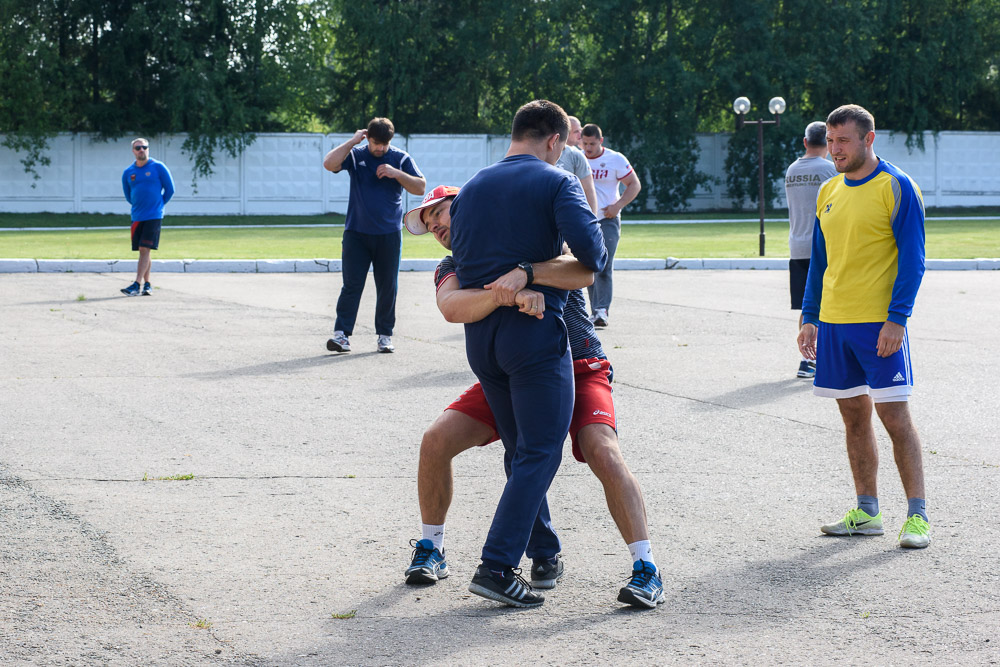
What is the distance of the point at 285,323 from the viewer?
12406 mm

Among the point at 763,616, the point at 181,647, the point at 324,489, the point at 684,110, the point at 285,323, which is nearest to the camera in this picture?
the point at 181,647

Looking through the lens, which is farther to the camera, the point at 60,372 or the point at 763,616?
the point at 60,372

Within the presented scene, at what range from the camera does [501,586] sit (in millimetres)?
4090

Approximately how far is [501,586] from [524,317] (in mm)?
912

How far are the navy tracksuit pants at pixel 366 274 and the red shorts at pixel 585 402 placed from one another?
6.10 m

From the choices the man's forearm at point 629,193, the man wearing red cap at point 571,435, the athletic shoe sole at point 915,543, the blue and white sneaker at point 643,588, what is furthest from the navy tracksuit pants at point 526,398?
the man's forearm at point 629,193

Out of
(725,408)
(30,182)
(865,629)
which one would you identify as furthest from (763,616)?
(30,182)

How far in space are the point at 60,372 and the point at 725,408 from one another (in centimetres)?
495

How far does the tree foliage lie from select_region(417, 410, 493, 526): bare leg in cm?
3674

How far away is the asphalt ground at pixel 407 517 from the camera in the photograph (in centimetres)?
385

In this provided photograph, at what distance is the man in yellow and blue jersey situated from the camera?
497 cm

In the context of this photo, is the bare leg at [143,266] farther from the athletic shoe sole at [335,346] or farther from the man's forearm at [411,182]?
the man's forearm at [411,182]

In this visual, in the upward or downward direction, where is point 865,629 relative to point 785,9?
downward

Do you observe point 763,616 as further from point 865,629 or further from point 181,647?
point 181,647
